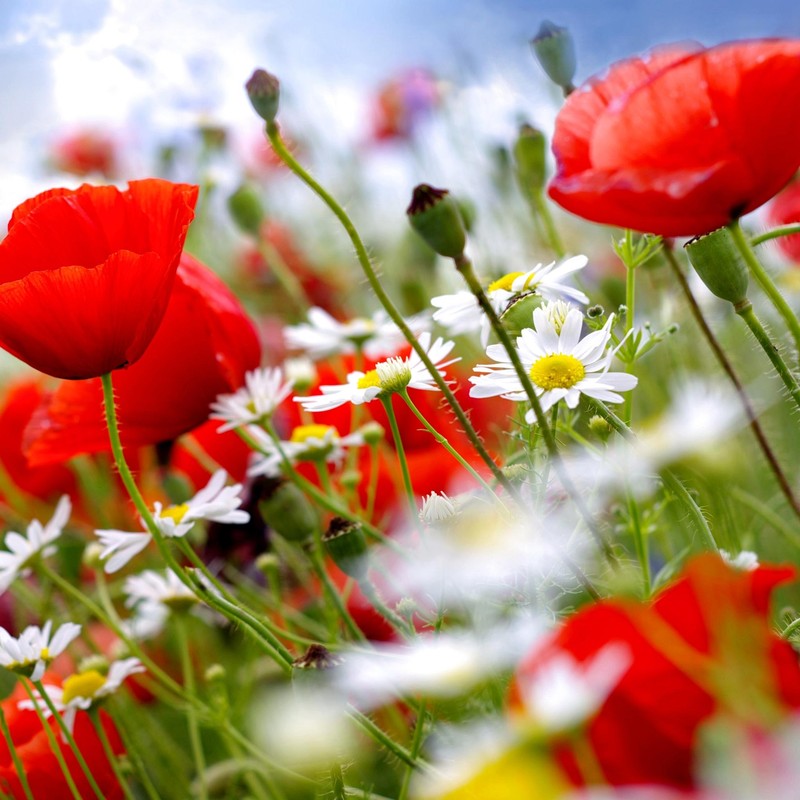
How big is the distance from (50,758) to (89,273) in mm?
178

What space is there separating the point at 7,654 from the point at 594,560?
7.4 inches

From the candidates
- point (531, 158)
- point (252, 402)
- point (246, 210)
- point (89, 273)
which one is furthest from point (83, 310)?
point (246, 210)

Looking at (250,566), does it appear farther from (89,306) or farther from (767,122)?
(767,122)

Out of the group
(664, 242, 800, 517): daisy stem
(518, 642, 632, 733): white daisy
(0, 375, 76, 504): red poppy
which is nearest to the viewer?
(518, 642, 632, 733): white daisy

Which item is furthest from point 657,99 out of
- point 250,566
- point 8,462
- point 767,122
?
point 8,462

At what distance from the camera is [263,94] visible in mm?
301

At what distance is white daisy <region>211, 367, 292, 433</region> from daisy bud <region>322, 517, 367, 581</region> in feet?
0.25

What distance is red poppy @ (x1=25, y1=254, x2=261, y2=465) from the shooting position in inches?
16.8

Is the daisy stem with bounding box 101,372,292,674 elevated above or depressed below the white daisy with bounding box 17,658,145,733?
above

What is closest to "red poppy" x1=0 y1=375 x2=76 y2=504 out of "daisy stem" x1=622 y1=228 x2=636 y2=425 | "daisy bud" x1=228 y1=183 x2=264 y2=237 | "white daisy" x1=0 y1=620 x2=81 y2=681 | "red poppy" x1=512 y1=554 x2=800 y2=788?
"daisy bud" x1=228 y1=183 x2=264 y2=237

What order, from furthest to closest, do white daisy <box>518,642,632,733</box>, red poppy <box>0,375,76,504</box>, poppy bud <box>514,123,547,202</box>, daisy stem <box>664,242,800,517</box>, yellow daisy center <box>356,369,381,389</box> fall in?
red poppy <box>0,375,76,504</box> → poppy bud <box>514,123,547,202</box> → yellow daisy center <box>356,369,381,389</box> → daisy stem <box>664,242,800,517</box> → white daisy <box>518,642,632,733</box>

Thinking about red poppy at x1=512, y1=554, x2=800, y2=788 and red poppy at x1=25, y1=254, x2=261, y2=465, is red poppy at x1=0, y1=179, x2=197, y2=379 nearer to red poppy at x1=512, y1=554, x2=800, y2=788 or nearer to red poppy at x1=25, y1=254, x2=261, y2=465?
red poppy at x1=25, y1=254, x2=261, y2=465

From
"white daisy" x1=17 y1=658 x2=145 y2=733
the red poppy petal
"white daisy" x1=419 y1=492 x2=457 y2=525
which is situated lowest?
"white daisy" x1=17 y1=658 x2=145 y2=733

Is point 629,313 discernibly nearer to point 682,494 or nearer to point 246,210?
point 682,494
